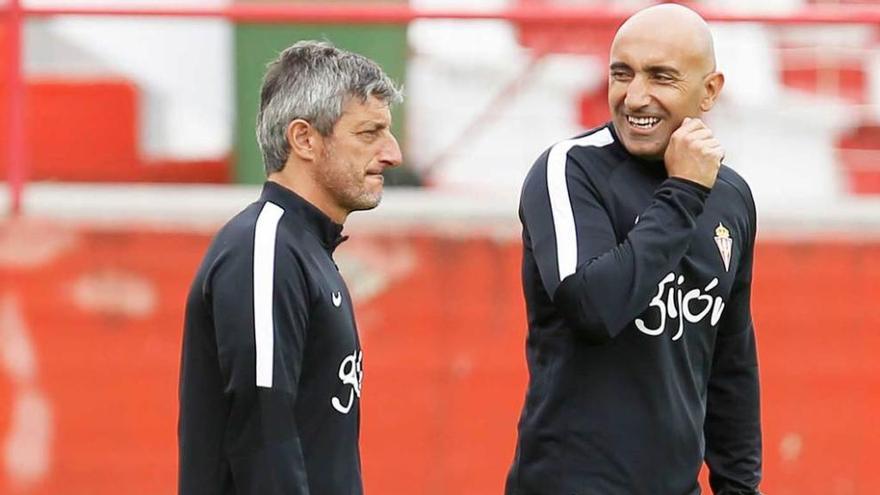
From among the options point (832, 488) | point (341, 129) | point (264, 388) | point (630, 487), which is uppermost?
point (341, 129)

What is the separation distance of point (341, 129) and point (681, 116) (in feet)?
2.83

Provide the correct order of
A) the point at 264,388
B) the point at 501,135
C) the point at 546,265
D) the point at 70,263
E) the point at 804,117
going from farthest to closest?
the point at 804,117
the point at 501,135
the point at 70,263
the point at 546,265
the point at 264,388

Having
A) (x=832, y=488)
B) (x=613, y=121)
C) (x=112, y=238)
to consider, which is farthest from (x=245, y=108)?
(x=613, y=121)

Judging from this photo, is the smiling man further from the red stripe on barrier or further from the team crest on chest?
the red stripe on barrier

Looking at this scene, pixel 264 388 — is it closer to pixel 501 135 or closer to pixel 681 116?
pixel 681 116

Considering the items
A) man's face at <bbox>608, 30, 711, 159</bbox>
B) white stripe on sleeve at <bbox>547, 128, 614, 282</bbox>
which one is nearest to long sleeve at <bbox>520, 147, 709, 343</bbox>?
white stripe on sleeve at <bbox>547, 128, 614, 282</bbox>

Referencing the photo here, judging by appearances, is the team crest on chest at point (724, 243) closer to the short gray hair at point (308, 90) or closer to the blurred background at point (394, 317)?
the short gray hair at point (308, 90)

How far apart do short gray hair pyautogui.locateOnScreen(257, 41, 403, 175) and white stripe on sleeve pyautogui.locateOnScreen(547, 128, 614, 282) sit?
51 cm

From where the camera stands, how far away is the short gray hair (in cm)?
371

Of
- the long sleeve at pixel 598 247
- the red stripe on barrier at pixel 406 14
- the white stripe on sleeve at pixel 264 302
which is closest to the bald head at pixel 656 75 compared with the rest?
the long sleeve at pixel 598 247

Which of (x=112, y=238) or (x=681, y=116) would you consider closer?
(x=681, y=116)

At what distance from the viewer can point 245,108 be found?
7355 mm

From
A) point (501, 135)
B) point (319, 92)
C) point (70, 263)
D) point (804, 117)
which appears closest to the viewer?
point (319, 92)

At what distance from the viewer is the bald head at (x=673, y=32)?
161 inches
